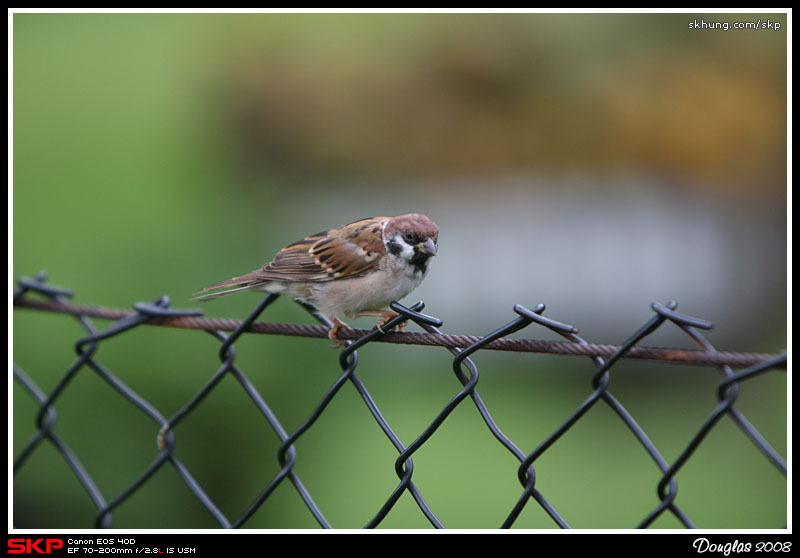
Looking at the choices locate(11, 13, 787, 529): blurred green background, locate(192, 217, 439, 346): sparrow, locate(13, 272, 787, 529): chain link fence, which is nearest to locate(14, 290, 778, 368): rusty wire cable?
locate(13, 272, 787, 529): chain link fence

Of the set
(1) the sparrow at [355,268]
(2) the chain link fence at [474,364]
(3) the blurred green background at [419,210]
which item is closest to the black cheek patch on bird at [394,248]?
(1) the sparrow at [355,268]

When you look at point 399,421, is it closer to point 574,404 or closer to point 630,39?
point 574,404

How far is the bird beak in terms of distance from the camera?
7.50ft

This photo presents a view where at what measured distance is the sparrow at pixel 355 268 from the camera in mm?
2357

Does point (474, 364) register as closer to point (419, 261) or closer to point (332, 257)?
→ point (419, 261)

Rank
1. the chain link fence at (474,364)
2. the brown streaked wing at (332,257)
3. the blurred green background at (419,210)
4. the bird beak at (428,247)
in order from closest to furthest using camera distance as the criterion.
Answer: the chain link fence at (474,364) → the bird beak at (428,247) → the brown streaked wing at (332,257) → the blurred green background at (419,210)

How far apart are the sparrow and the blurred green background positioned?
3.01ft

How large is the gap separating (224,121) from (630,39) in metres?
2.74

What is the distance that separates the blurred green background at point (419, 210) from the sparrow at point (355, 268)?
0.92 metres
